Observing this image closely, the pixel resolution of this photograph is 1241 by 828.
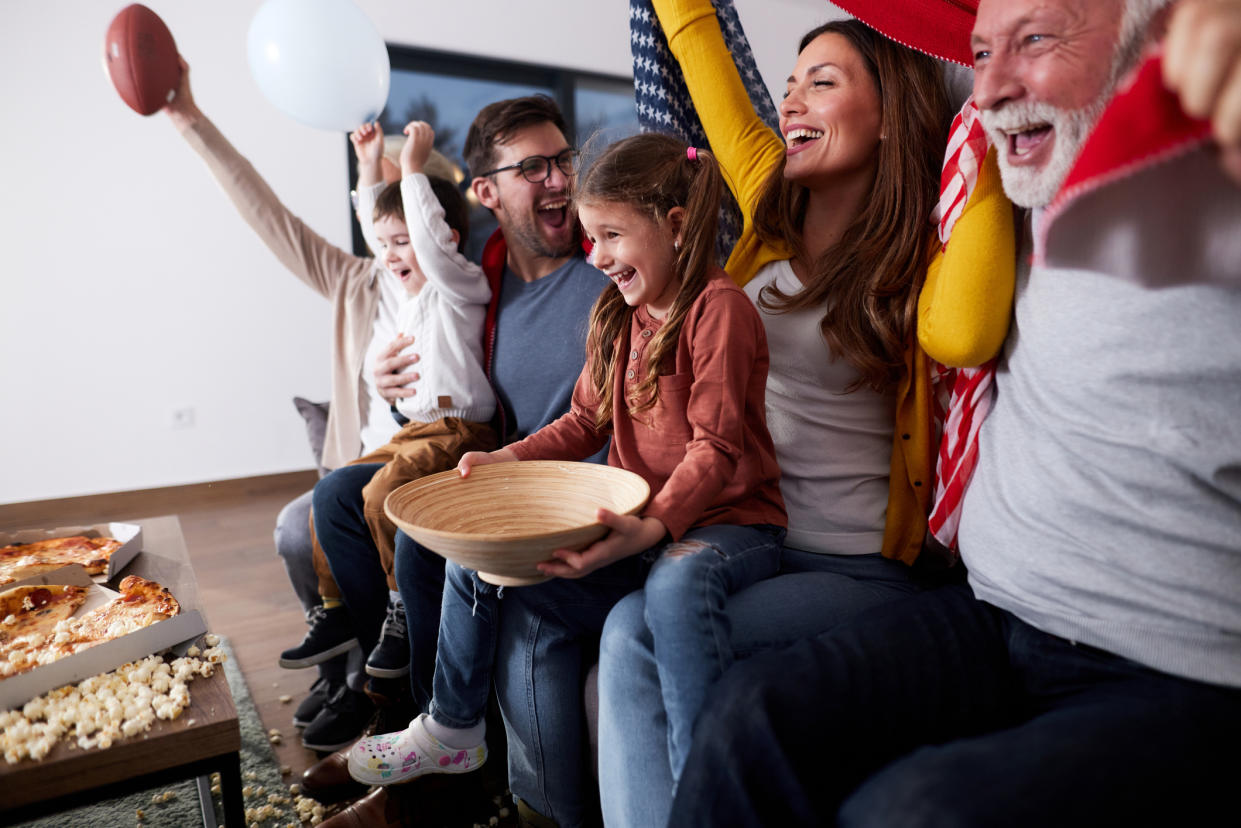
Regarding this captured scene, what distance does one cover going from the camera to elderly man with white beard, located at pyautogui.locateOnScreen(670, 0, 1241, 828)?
0.76 meters

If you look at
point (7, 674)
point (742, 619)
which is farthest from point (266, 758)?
point (742, 619)

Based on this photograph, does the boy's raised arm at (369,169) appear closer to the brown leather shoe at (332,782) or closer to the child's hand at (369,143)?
the child's hand at (369,143)

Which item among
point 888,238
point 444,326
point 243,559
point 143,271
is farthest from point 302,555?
point 143,271

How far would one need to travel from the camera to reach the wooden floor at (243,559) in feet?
6.57

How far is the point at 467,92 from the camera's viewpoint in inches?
174

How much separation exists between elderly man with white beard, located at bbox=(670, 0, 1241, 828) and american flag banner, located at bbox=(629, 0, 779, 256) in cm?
71

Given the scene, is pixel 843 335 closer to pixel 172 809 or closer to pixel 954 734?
pixel 954 734

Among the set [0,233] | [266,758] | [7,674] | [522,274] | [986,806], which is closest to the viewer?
[986,806]

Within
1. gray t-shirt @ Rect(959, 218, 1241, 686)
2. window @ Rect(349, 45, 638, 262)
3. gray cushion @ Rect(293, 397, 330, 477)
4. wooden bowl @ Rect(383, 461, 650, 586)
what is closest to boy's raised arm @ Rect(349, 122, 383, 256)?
gray cushion @ Rect(293, 397, 330, 477)

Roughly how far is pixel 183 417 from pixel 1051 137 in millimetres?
3783

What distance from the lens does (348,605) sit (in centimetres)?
182

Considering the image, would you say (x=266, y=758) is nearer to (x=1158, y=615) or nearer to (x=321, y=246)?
(x=321, y=246)

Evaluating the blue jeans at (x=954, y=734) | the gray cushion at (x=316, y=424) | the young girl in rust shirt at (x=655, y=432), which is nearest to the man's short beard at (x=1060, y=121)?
the young girl in rust shirt at (x=655, y=432)

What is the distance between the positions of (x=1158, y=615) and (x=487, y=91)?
170 inches
